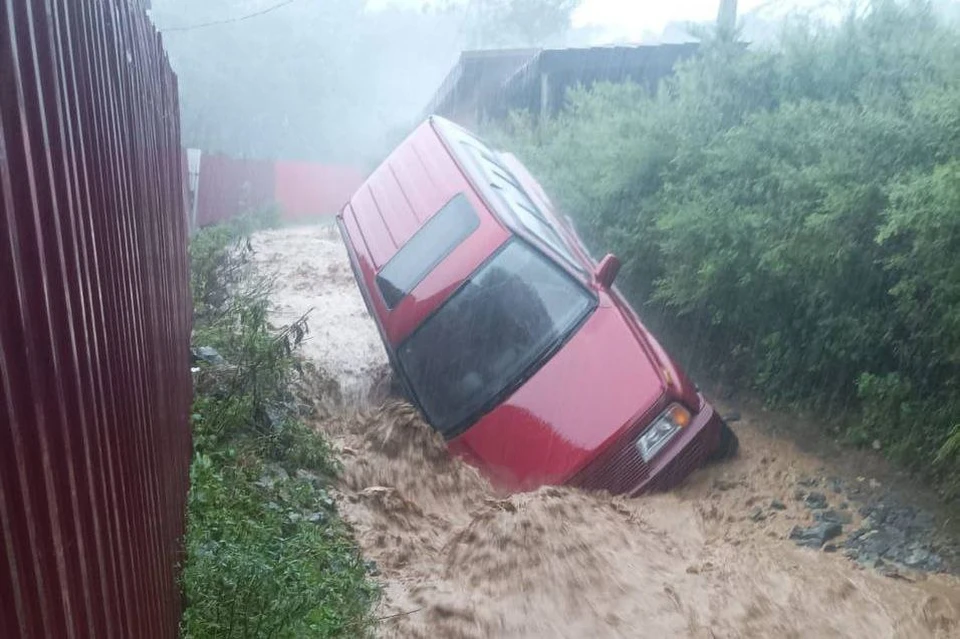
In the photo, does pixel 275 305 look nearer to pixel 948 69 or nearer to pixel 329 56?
pixel 948 69

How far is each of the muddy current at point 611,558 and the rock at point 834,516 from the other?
0.05m

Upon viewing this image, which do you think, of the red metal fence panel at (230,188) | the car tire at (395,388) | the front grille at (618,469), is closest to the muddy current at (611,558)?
the front grille at (618,469)

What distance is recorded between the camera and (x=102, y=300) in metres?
2.07

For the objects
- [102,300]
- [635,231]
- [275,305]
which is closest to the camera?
[102,300]

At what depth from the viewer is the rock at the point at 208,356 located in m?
6.18

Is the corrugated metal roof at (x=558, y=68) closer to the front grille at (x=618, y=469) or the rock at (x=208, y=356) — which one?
the rock at (x=208, y=356)

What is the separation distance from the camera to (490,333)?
5.64 meters

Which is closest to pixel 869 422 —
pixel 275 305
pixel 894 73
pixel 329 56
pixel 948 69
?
pixel 948 69

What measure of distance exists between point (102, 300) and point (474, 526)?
325 cm

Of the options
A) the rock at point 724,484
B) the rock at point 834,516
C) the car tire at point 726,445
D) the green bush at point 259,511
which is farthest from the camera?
the car tire at point 726,445

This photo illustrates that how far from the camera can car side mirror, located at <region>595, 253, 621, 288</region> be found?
5.80 m

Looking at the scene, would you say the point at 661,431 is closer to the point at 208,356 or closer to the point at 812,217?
the point at 812,217

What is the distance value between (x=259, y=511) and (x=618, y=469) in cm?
214

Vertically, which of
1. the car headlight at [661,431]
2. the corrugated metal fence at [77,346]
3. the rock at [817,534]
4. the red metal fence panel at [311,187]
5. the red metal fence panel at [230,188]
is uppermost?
the corrugated metal fence at [77,346]
